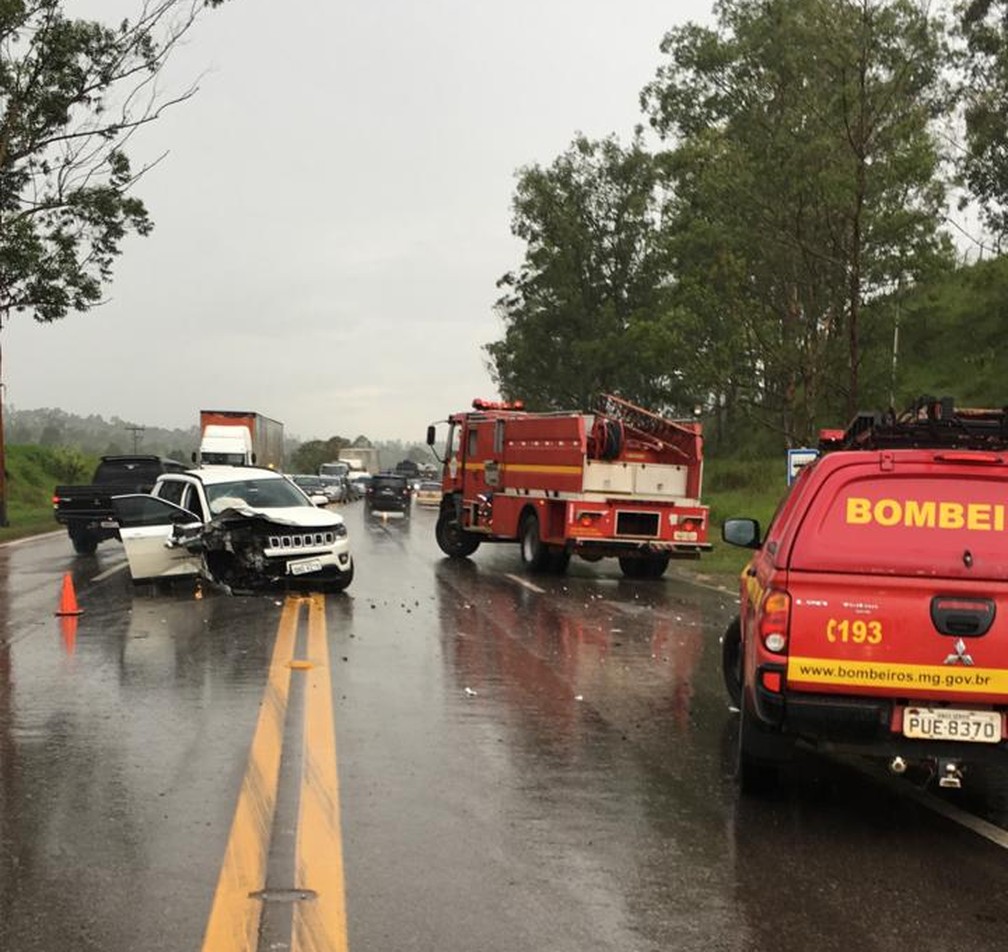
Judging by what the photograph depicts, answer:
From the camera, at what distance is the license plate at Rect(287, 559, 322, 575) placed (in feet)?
51.2

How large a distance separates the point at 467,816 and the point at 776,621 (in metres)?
1.75

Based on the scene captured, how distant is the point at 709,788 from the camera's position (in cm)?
666

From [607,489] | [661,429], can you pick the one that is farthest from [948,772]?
[661,429]

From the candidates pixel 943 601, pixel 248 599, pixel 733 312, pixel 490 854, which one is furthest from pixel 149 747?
pixel 733 312

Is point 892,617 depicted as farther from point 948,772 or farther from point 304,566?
point 304,566

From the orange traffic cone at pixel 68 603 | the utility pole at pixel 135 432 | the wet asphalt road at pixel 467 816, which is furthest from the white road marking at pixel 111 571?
the utility pole at pixel 135 432

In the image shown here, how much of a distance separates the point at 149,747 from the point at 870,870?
164 inches

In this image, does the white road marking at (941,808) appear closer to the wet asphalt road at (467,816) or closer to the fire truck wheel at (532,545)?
the wet asphalt road at (467,816)

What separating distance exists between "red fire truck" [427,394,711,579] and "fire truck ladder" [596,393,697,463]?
2cm

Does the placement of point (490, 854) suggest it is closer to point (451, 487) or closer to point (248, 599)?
point (248, 599)

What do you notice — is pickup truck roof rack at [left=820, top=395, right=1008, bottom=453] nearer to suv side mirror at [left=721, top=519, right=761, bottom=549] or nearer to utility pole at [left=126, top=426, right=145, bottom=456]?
suv side mirror at [left=721, top=519, right=761, bottom=549]

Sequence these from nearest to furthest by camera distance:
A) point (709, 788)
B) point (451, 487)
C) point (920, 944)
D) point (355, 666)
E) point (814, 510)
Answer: point (920, 944) < point (814, 510) < point (709, 788) < point (355, 666) < point (451, 487)

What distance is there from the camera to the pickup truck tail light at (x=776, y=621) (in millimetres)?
5758

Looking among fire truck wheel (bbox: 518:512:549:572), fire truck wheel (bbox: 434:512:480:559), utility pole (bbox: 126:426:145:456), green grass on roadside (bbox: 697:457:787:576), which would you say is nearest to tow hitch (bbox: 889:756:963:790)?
fire truck wheel (bbox: 518:512:549:572)
